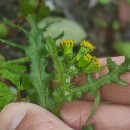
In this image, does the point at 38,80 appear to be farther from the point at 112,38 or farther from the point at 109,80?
the point at 112,38

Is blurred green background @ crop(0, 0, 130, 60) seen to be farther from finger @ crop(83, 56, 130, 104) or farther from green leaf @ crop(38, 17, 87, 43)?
finger @ crop(83, 56, 130, 104)

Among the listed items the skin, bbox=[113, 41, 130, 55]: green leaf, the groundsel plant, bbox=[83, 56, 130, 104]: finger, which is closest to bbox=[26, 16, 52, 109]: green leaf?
the groundsel plant

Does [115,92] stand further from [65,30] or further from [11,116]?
[65,30]

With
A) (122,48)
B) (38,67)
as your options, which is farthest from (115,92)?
(122,48)

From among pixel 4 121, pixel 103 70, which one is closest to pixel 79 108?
pixel 103 70

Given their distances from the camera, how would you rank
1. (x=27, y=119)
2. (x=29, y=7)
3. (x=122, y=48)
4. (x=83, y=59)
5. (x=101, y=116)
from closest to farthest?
(x=27, y=119) → (x=83, y=59) → (x=101, y=116) → (x=29, y=7) → (x=122, y=48)
